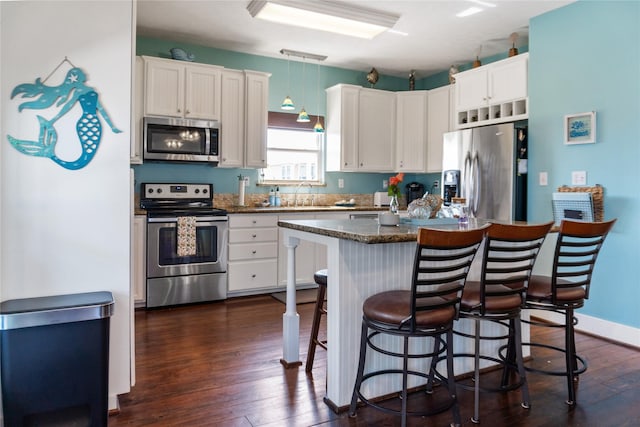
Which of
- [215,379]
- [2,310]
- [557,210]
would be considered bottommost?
[215,379]

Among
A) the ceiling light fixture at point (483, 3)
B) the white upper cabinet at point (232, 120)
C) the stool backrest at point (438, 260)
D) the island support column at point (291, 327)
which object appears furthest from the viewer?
the white upper cabinet at point (232, 120)

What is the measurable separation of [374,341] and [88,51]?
78.3 inches

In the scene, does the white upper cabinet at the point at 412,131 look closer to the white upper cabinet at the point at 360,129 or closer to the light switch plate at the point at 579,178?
the white upper cabinet at the point at 360,129

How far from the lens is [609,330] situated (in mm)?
3375

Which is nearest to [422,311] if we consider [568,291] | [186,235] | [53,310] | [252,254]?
[568,291]

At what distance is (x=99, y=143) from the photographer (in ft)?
6.83

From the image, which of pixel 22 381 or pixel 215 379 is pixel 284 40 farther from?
pixel 22 381

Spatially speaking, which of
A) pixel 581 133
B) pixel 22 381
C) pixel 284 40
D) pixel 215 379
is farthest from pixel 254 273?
pixel 581 133

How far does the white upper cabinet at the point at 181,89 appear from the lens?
14.1ft

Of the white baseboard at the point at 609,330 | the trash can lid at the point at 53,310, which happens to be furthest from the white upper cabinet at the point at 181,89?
the white baseboard at the point at 609,330

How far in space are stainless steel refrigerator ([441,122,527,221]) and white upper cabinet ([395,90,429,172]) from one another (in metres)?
1.19

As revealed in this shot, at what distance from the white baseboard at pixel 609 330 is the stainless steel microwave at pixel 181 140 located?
3.63 meters

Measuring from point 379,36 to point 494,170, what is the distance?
70.9 inches

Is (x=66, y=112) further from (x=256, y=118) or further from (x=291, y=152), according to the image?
(x=291, y=152)
